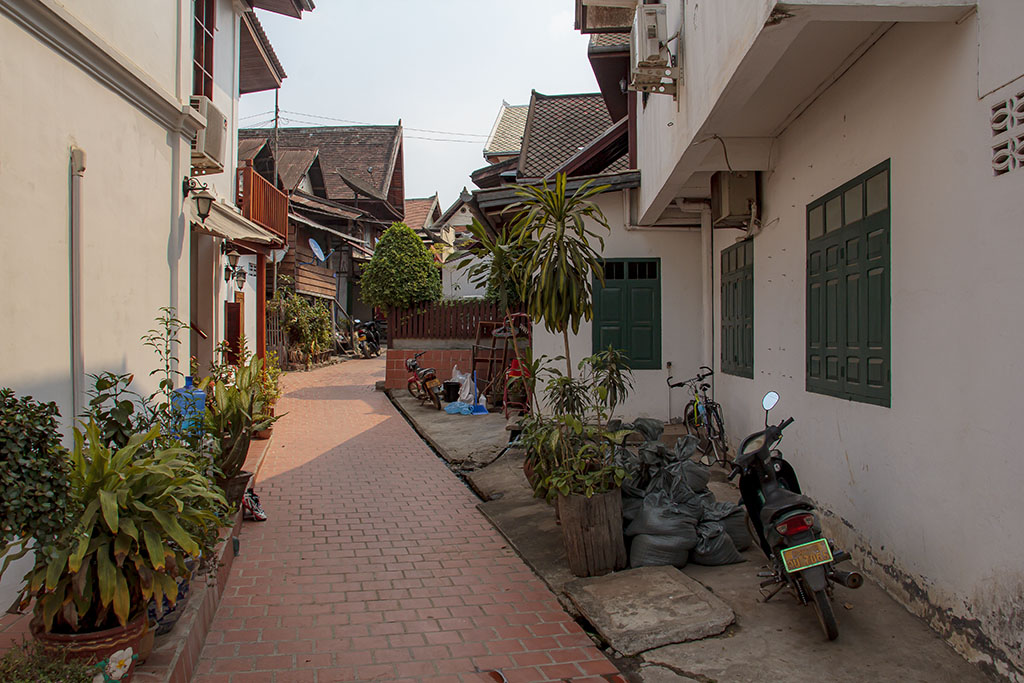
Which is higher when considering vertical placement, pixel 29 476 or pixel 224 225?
pixel 224 225

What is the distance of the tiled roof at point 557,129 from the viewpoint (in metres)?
13.2

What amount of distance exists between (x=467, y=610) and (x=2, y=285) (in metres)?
3.26

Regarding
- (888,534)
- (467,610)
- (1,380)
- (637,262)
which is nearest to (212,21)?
(637,262)

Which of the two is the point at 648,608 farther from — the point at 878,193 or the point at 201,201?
the point at 201,201

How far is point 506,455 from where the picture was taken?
9195 mm

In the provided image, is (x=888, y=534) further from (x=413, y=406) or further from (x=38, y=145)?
(x=413, y=406)

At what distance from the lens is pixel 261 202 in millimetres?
12656

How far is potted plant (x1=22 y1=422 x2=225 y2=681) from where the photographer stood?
302cm

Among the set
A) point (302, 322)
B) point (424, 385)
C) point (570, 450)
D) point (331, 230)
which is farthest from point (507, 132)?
point (570, 450)

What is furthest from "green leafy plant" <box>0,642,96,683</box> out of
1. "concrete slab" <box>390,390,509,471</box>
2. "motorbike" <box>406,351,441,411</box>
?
"motorbike" <box>406,351,441,411</box>

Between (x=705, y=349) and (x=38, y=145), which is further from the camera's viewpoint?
(x=705, y=349)

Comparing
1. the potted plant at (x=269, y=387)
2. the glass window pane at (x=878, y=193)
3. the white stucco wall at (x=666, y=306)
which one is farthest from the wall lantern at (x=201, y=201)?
the glass window pane at (x=878, y=193)

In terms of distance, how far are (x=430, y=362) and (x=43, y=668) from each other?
1377 cm

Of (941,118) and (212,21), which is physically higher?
→ (212,21)
